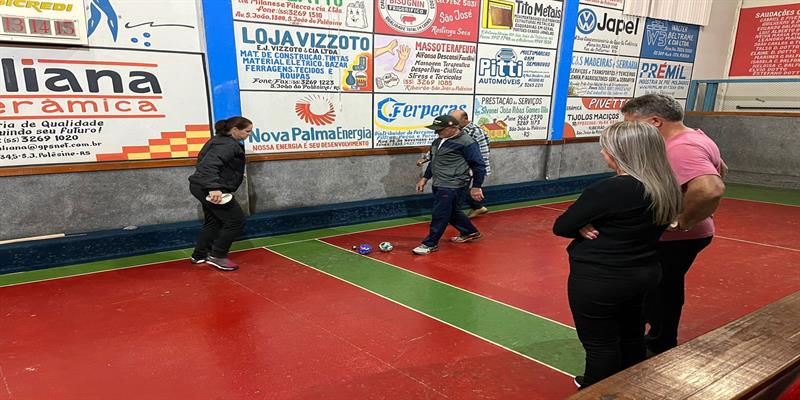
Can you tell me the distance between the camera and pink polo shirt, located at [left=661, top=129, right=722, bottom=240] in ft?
8.25

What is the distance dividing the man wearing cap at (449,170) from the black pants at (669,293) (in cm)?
259

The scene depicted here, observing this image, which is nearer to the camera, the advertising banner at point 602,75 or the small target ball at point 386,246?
the small target ball at point 386,246

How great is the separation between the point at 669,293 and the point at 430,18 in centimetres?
526

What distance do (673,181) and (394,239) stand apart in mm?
4108

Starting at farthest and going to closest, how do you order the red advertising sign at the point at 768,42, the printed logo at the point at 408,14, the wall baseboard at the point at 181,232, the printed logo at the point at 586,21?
the red advertising sign at the point at 768,42 < the printed logo at the point at 586,21 < the printed logo at the point at 408,14 < the wall baseboard at the point at 181,232

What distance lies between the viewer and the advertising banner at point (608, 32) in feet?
28.8

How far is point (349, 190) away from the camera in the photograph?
678 centimetres

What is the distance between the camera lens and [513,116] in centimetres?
830

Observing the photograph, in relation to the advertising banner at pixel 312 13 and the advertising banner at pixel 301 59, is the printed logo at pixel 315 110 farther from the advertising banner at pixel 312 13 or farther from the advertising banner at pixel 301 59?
the advertising banner at pixel 312 13

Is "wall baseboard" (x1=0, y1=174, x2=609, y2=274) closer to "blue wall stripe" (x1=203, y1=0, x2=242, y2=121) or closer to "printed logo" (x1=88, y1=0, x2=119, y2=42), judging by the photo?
"blue wall stripe" (x1=203, y1=0, x2=242, y2=121)

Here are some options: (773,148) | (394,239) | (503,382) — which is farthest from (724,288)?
(773,148)

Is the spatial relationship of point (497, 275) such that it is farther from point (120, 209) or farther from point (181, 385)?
point (120, 209)

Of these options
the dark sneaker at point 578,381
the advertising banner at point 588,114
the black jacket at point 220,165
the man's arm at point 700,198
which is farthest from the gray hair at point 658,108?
the advertising banner at point 588,114

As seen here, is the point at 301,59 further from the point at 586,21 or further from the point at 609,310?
the point at 586,21
